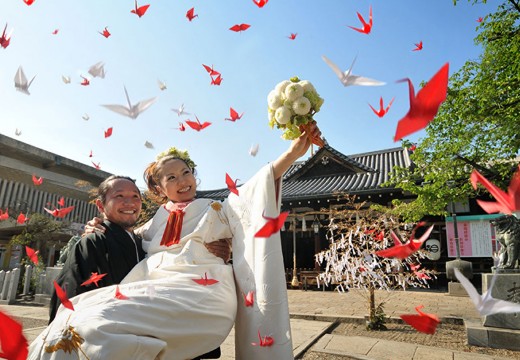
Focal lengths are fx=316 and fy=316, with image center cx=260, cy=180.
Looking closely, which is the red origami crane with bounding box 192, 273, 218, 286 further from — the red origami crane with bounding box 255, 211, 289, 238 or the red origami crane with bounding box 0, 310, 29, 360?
the red origami crane with bounding box 0, 310, 29, 360

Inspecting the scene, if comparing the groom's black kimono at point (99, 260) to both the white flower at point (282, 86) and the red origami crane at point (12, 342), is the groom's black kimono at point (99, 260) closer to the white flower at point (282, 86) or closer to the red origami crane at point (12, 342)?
the red origami crane at point (12, 342)

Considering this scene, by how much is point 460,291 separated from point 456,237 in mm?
2700

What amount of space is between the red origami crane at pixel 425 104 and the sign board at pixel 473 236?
563 inches

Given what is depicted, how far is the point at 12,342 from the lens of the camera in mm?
1668

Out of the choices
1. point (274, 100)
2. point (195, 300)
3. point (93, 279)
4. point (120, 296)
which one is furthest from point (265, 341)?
point (274, 100)

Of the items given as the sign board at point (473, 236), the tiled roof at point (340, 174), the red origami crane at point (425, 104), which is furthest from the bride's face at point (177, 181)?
the sign board at point (473, 236)

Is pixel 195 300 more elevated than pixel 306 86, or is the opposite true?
A: pixel 306 86

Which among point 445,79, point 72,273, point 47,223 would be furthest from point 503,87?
point 47,223

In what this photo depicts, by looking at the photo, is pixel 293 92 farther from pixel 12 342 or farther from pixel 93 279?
pixel 12 342

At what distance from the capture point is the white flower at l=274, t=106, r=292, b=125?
235 centimetres

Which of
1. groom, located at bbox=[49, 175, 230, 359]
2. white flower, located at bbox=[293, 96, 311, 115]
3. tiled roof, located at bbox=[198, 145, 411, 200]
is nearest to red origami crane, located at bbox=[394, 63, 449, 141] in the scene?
white flower, located at bbox=[293, 96, 311, 115]

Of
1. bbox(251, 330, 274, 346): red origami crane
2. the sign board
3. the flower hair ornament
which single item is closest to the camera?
bbox(251, 330, 274, 346): red origami crane

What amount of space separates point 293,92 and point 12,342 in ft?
7.45

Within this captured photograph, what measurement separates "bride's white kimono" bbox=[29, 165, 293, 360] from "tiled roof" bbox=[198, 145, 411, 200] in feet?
39.4
